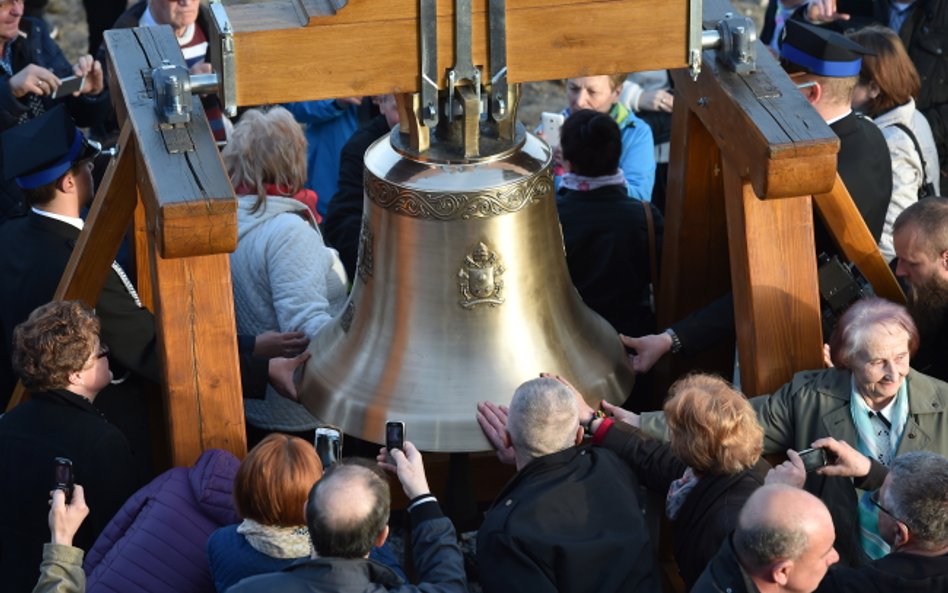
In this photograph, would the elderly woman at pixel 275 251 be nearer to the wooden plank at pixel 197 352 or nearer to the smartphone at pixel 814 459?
the wooden plank at pixel 197 352

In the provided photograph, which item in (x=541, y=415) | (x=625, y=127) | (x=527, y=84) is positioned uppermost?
(x=541, y=415)

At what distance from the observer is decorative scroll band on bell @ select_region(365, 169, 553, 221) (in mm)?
3506

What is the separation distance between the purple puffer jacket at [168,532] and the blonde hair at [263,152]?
1174 mm

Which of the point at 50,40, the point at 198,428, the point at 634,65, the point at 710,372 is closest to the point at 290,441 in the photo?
the point at 198,428

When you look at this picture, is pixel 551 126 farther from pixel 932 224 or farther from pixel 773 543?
pixel 773 543

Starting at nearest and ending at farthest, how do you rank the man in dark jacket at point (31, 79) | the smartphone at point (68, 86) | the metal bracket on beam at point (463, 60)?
the metal bracket on beam at point (463, 60)
the man in dark jacket at point (31, 79)
the smartphone at point (68, 86)

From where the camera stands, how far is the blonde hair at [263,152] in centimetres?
471

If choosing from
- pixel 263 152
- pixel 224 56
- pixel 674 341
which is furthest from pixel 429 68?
pixel 263 152

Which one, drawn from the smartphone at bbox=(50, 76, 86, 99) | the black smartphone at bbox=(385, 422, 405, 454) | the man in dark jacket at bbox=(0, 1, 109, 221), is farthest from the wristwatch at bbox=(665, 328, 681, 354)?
the smartphone at bbox=(50, 76, 86, 99)

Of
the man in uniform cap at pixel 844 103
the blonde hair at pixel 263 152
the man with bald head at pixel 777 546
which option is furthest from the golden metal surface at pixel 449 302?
the man in uniform cap at pixel 844 103

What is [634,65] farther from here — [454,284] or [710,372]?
[710,372]

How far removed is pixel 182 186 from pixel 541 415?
0.92m

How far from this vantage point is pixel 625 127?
6117 millimetres

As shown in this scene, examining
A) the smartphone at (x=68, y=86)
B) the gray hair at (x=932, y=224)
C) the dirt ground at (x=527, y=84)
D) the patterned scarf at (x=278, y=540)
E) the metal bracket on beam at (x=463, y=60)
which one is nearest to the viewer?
the metal bracket on beam at (x=463, y=60)
